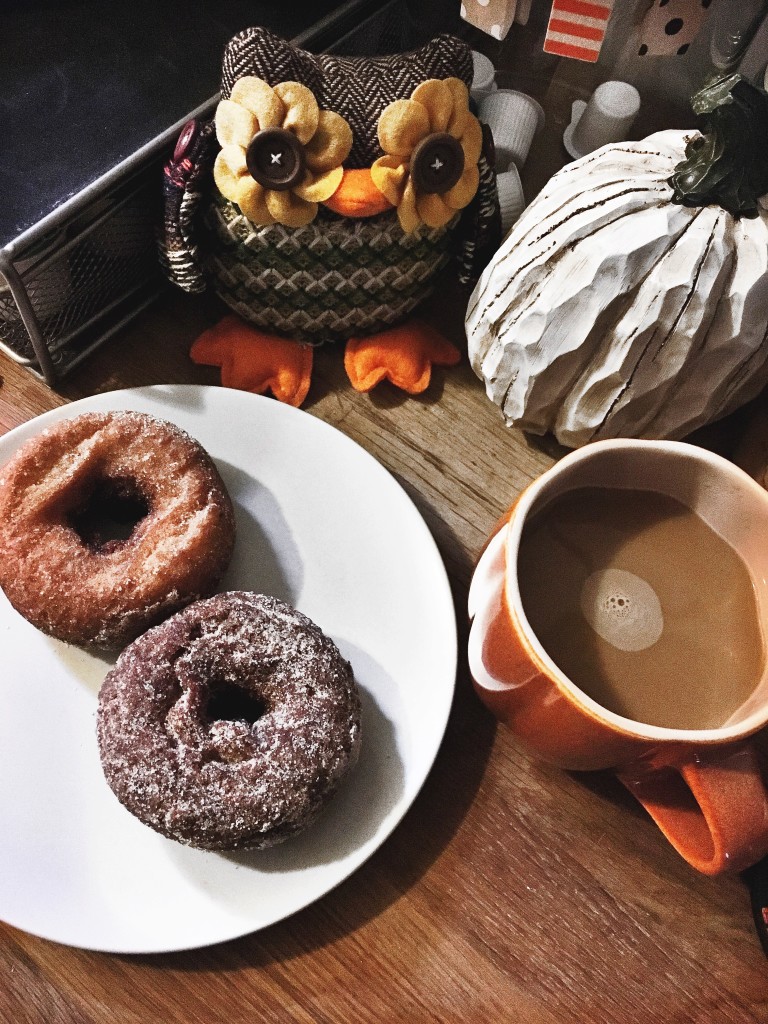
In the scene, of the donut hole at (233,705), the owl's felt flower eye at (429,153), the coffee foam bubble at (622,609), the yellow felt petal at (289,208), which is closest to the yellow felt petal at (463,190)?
the owl's felt flower eye at (429,153)

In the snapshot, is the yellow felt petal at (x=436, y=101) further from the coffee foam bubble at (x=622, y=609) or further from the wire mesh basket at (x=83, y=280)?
the coffee foam bubble at (x=622, y=609)

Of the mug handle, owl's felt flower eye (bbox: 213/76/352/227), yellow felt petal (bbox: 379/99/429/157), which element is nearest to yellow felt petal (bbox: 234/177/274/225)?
owl's felt flower eye (bbox: 213/76/352/227)

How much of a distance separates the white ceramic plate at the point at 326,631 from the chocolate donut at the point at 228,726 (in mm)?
43

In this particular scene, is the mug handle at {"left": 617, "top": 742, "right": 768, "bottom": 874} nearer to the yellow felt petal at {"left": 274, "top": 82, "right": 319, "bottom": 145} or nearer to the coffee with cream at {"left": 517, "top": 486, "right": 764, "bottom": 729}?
the coffee with cream at {"left": 517, "top": 486, "right": 764, "bottom": 729}

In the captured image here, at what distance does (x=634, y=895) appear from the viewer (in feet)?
2.21

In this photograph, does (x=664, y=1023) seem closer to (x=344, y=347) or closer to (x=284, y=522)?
(x=284, y=522)

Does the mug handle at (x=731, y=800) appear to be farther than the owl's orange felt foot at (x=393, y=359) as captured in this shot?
No

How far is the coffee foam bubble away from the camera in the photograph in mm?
601

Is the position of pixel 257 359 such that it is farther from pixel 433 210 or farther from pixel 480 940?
pixel 480 940

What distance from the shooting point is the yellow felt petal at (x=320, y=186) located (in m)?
0.67

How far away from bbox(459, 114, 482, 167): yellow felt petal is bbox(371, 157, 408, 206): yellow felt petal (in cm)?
6

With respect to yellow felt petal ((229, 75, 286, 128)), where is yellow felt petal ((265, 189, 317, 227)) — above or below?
below

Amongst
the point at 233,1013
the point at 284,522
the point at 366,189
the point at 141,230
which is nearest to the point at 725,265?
the point at 366,189

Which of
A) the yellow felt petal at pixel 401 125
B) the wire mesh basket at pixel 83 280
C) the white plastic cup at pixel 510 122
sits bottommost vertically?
the wire mesh basket at pixel 83 280
